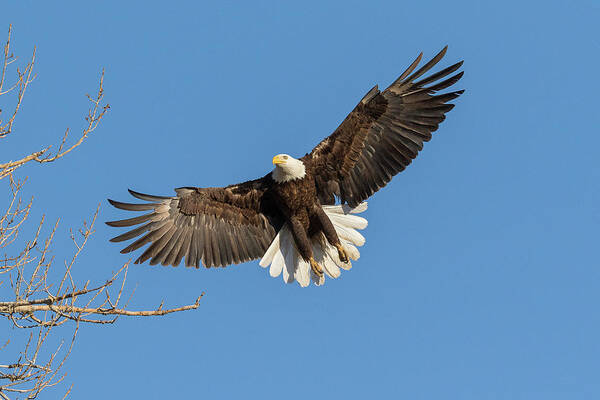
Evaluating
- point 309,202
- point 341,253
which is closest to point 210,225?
point 309,202

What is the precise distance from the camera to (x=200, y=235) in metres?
8.80

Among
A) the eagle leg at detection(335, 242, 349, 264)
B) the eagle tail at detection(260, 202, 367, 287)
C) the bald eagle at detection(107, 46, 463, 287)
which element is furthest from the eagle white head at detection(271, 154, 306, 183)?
the eagle leg at detection(335, 242, 349, 264)

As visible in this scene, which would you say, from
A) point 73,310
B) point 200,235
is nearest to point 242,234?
point 200,235

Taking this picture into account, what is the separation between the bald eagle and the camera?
8.41 m

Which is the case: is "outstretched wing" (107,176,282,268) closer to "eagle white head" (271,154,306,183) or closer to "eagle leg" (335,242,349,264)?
"eagle white head" (271,154,306,183)

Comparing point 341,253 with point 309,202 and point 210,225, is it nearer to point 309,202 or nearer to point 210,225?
point 309,202

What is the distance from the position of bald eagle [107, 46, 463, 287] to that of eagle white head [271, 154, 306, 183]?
10mm

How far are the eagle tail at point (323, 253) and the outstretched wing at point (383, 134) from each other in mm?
321

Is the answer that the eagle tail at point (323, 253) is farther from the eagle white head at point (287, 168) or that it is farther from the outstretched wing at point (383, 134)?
the eagle white head at point (287, 168)

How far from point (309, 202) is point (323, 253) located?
28.7 inches

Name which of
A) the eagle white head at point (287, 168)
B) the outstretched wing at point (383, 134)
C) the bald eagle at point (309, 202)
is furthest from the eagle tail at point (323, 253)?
the eagle white head at point (287, 168)

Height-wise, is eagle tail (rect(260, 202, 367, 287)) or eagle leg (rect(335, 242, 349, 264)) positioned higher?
eagle tail (rect(260, 202, 367, 287))

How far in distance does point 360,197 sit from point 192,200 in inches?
71.2

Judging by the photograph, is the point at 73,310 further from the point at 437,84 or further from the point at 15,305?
the point at 437,84
